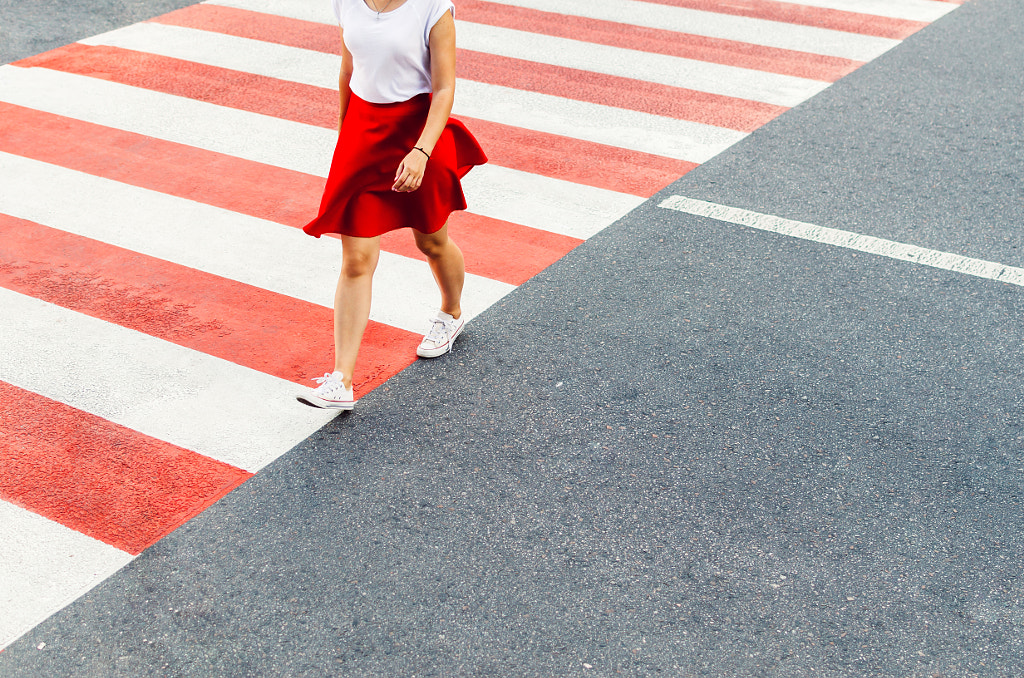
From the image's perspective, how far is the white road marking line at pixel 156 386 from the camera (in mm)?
4203

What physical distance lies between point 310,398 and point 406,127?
114 centimetres

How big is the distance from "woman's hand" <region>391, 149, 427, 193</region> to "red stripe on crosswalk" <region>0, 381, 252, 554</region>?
4.11 feet

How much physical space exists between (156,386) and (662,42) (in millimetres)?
5661

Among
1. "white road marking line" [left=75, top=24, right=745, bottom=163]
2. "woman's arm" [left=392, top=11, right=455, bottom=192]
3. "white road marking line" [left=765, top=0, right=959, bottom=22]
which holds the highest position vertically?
"woman's arm" [left=392, top=11, right=455, bottom=192]

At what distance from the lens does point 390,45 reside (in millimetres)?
3932

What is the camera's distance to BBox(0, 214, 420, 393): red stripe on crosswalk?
4.73 metres

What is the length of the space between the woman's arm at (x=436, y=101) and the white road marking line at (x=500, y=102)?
2.91 meters

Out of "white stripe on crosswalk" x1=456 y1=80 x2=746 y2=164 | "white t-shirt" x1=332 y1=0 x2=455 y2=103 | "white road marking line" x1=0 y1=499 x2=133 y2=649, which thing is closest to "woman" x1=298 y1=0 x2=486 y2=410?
"white t-shirt" x1=332 y1=0 x2=455 y2=103

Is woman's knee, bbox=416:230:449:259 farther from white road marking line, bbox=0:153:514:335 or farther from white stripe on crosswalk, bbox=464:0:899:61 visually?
white stripe on crosswalk, bbox=464:0:899:61

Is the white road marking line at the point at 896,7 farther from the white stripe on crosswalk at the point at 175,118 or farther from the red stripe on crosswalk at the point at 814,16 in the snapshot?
the white stripe on crosswalk at the point at 175,118

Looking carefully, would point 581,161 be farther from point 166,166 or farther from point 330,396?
point 330,396

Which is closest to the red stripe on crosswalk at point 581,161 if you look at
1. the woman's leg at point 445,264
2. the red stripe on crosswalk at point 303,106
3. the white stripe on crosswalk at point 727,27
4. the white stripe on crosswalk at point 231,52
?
the red stripe on crosswalk at point 303,106

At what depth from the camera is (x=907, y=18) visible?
29.6 feet

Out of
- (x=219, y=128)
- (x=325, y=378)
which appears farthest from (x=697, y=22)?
(x=325, y=378)
